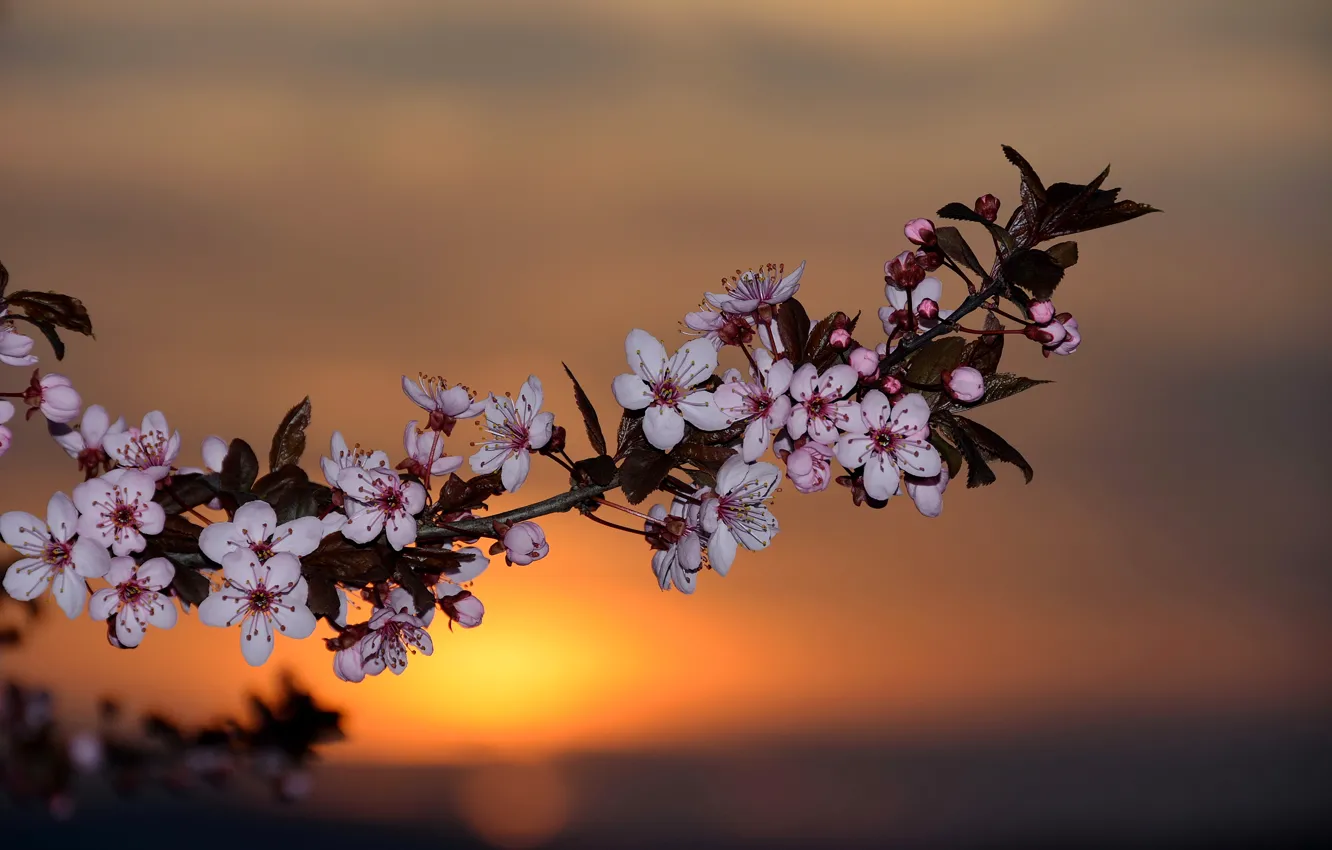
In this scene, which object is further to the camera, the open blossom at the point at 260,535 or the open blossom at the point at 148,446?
the open blossom at the point at 148,446

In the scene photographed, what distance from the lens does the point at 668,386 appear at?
1819 millimetres

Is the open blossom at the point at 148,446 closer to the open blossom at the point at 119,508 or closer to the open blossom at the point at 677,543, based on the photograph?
the open blossom at the point at 119,508

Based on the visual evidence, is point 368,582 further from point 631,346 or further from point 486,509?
point 631,346

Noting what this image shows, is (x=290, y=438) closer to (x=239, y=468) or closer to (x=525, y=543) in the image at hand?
(x=239, y=468)

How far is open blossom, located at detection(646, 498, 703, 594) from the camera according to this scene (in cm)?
187

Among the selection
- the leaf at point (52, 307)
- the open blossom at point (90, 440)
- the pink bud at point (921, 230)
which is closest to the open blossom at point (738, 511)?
Answer: the pink bud at point (921, 230)

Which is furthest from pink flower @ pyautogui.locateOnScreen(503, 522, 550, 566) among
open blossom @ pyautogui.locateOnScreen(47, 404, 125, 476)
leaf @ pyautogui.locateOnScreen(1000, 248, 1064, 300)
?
leaf @ pyautogui.locateOnScreen(1000, 248, 1064, 300)

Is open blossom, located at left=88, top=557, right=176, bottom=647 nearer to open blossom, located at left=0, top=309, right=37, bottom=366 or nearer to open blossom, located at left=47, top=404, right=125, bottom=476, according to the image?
open blossom, located at left=47, top=404, right=125, bottom=476

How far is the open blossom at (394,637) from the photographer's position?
190cm

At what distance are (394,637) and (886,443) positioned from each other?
2.82 ft

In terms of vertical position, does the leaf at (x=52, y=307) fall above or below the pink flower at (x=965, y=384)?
above

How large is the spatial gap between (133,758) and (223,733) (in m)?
0.28

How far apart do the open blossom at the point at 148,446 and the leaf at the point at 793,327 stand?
976 millimetres

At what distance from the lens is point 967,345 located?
1.83m
